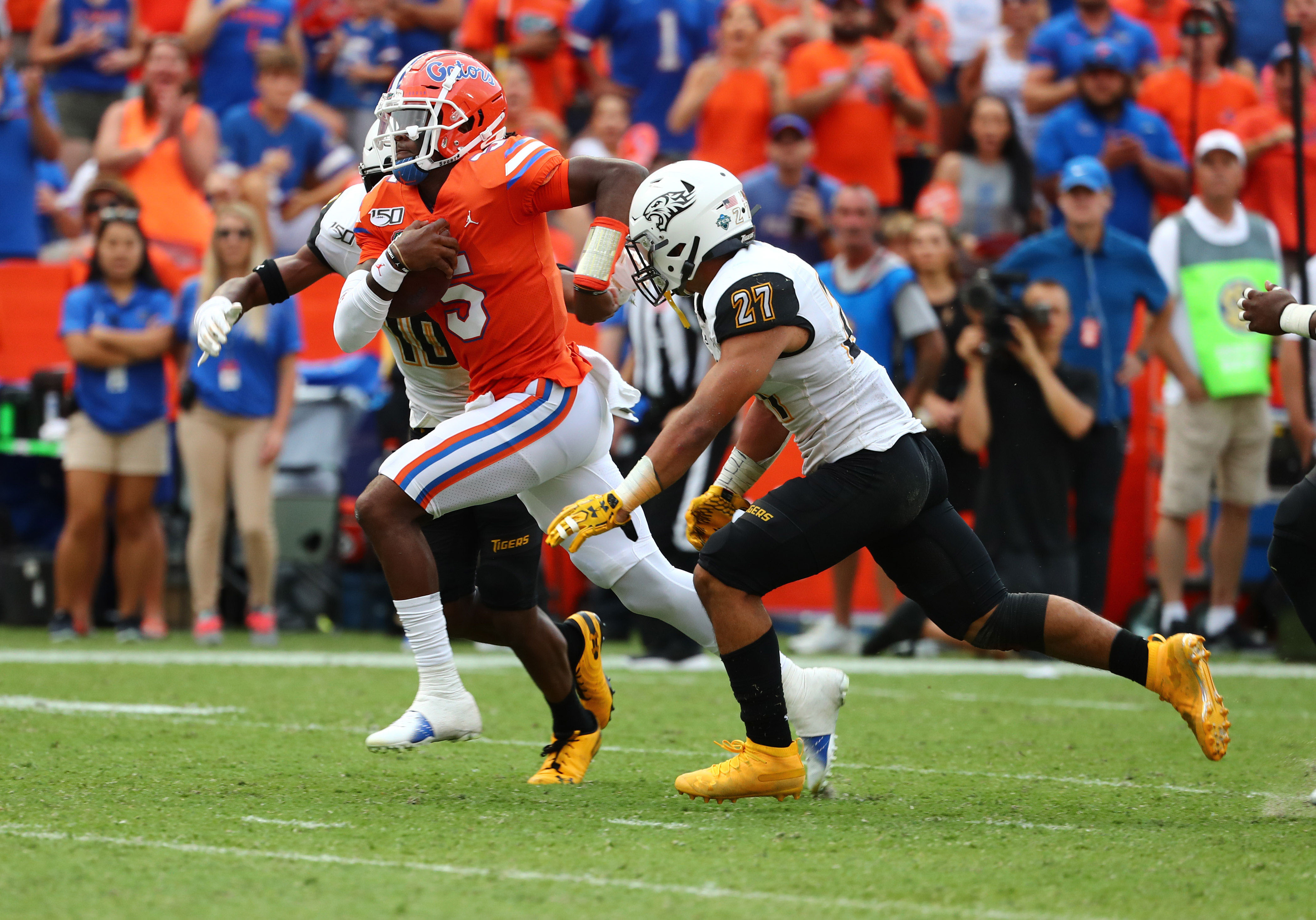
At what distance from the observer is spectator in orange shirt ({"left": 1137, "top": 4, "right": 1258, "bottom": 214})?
1116 centimetres

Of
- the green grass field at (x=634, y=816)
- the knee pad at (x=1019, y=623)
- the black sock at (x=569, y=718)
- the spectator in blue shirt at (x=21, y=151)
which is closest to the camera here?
the green grass field at (x=634, y=816)

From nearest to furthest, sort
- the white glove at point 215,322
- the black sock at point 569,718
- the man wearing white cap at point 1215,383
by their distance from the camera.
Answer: the white glove at point 215,322
the black sock at point 569,718
the man wearing white cap at point 1215,383

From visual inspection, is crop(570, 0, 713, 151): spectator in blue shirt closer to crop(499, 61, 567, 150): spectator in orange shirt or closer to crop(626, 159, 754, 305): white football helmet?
crop(499, 61, 567, 150): spectator in orange shirt

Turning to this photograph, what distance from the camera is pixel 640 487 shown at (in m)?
4.47

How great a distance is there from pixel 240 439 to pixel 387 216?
5067 millimetres

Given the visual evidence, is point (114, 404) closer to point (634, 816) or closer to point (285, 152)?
point (285, 152)

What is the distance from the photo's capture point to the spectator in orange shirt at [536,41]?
11852mm

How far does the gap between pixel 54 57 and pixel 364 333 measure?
332 inches

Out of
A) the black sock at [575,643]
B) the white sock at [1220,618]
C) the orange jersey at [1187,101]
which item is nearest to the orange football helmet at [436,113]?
the black sock at [575,643]

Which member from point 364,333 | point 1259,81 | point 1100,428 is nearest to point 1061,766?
point 364,333

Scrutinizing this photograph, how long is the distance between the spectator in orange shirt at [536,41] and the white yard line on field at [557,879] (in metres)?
8.22

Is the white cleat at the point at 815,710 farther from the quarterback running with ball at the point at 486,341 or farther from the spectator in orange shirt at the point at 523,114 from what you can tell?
the spectator in orange shirt at the point at 523,114

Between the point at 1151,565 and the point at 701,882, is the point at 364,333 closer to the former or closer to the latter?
the point at 701,882

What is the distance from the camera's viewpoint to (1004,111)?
1122cm
